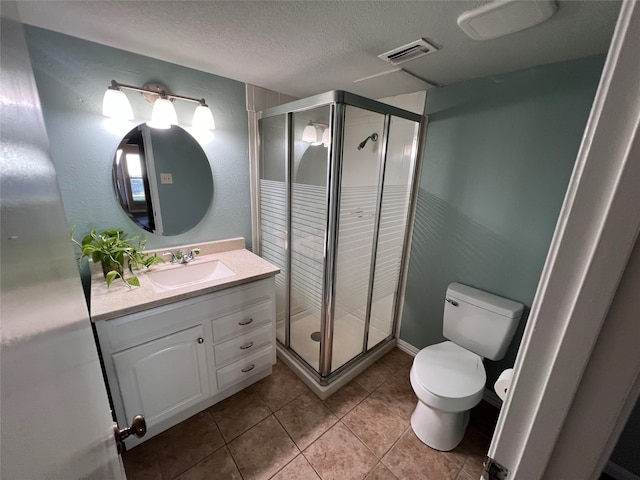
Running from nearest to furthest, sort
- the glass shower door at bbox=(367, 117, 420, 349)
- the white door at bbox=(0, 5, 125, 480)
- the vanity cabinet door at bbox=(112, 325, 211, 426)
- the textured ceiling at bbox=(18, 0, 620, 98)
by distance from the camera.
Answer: the white door at bbox=(0, 5, 125, 480) < the textured ceiling at bbox=(18, 0, 620, 98) < the vanity cabinet door at bbox=(112, 325, 211, 426) < the glass shower door at bbox=(367, 117, 420, 349)

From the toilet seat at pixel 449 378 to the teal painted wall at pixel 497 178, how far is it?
0.32 meters

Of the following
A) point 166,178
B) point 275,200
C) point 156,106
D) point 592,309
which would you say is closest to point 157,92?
point 156,106

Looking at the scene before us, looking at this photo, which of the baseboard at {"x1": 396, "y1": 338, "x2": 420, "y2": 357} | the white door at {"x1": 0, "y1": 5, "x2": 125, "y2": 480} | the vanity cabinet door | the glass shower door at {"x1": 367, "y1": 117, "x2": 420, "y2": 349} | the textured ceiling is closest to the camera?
the white door at {"x1": 0, "y1": 5, "x2": 125, "y2": 480}

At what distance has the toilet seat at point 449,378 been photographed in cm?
135

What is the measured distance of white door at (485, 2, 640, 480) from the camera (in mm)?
290

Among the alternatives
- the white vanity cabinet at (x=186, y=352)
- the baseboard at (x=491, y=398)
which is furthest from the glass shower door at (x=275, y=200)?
the baseboard at (x=491, y=398)

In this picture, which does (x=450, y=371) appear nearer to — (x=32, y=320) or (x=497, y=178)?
(x=497, y=178)

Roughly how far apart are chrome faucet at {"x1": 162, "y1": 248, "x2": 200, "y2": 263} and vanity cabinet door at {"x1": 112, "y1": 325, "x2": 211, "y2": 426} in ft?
1.74

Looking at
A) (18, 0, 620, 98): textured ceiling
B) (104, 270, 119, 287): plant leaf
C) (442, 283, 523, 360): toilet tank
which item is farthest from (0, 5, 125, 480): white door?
(442, 283, 523, 360): toilet tank

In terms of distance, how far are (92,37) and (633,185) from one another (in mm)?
1975

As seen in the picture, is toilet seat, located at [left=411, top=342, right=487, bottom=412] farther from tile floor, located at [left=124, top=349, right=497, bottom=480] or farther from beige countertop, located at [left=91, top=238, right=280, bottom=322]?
beige countertop, located at [left=91, top=238, right=280, bottom=322]

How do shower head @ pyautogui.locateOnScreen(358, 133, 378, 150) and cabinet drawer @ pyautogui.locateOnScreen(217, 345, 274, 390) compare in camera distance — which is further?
shower head @ pyautogui.locateOnScreen(358, 133, 378, 150)

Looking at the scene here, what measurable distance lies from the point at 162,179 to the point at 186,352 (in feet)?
3.57

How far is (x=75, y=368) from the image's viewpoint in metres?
0.41
